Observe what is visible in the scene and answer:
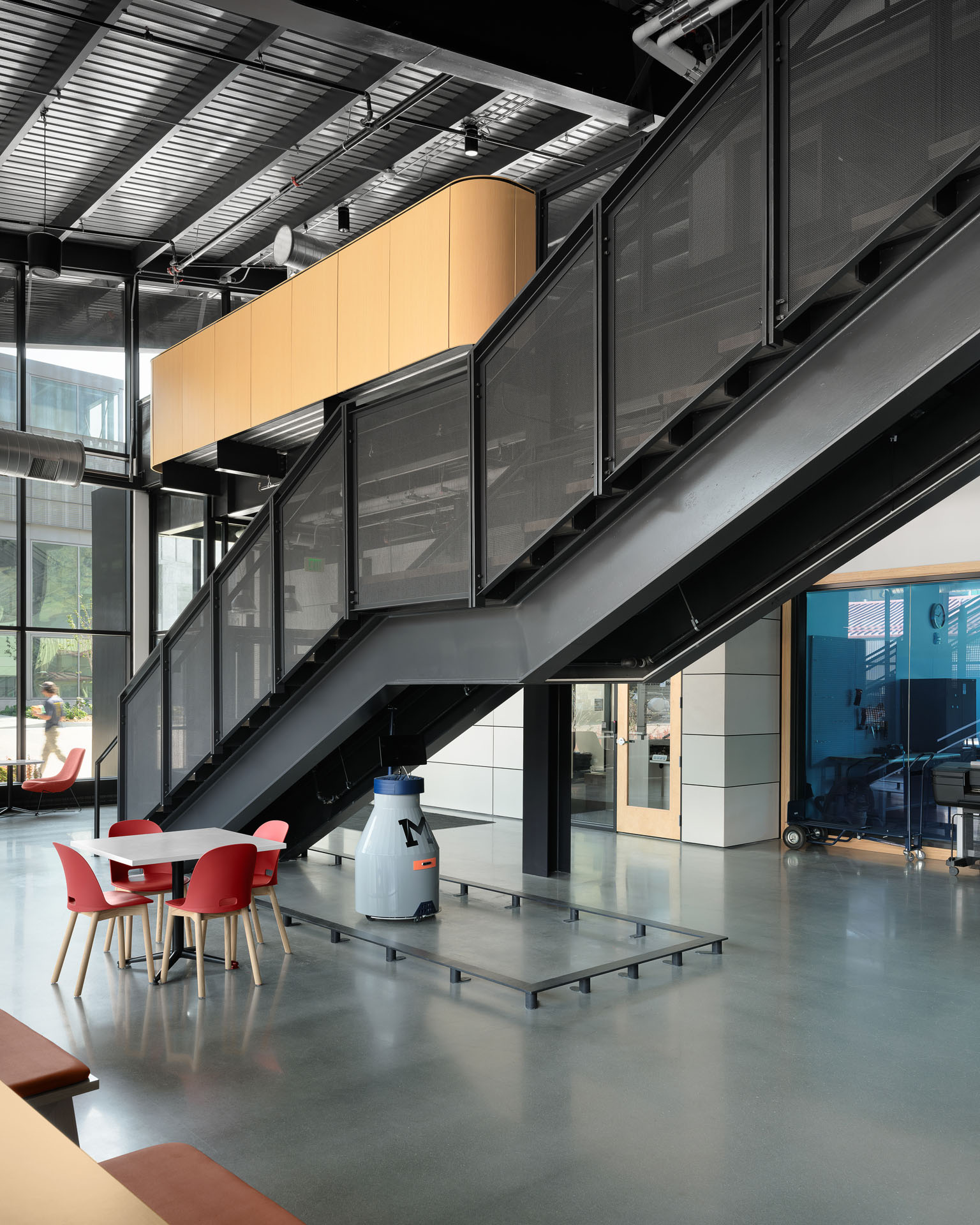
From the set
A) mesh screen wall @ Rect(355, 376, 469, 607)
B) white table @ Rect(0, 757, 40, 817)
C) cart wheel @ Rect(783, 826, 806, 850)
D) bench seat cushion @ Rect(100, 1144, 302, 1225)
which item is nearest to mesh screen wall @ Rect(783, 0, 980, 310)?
mesh screen wall @ Rect(355, 376, 469, 607)

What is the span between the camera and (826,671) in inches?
466

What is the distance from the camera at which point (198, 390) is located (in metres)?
11.8

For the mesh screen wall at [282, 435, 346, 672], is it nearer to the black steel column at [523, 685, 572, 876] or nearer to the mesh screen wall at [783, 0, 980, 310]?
the black steel column at [523, 685, 572, 876]

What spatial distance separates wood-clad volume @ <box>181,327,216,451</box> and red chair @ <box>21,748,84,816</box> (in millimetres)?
5192

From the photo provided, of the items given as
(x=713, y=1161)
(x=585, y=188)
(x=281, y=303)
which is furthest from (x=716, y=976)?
(x=585, y=188)

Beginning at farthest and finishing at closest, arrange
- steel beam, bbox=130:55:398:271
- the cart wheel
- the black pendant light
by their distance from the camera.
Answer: the black pendant light → the cart wheel → steel beam, bbox=130:55:398:271

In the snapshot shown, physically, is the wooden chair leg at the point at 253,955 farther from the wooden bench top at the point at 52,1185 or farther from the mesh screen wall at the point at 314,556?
the wooden bench top at the point at 52,1185

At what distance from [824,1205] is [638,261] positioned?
3984mm

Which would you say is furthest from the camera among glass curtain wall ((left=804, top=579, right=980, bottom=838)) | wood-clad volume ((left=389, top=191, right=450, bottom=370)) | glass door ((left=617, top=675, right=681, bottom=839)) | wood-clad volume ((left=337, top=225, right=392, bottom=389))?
glass door ((left=617, top=675, right=681, bottom=839))

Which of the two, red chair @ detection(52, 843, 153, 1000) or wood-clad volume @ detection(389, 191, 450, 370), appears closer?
red chair @ detection(52, 843, 153, 1000)

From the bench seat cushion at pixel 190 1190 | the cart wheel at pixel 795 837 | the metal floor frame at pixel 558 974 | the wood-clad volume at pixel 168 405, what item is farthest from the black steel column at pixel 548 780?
the bench seat cushion at pixel 190 1190

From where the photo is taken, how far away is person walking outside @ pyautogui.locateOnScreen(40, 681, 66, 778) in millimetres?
15148

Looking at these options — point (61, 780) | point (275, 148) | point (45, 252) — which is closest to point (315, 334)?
point (275, 148)

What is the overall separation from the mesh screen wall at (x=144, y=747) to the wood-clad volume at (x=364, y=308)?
3.40 metres
